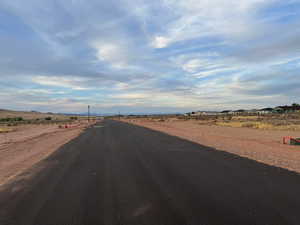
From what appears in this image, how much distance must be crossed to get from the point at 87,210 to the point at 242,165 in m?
7.30

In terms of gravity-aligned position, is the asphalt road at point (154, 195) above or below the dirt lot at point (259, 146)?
above

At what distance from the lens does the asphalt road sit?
4.79 metres

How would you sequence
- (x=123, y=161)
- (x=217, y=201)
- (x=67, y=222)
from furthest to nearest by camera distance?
(x=123, y=161) < (x=217, y=201) < (x=67, y=222)

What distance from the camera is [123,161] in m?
11.1

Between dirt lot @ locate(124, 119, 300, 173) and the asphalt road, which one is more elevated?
the asphalt road

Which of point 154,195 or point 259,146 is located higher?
point 154,195

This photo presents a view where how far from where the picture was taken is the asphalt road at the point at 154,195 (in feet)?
15.7

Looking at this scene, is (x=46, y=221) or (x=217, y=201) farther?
(x=217, y=201)

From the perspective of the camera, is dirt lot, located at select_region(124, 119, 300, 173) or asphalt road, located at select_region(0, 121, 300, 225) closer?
asphalt road, located at select_region(0, 121, 300, 225)

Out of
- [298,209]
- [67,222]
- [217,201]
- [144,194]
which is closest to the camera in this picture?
[67,222]

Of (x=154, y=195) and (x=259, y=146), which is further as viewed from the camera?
(x=259, y=146)

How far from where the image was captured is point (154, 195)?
20.2 ft

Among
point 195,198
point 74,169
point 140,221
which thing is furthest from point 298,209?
point 74,169

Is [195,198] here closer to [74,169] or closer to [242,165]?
[242,165]
